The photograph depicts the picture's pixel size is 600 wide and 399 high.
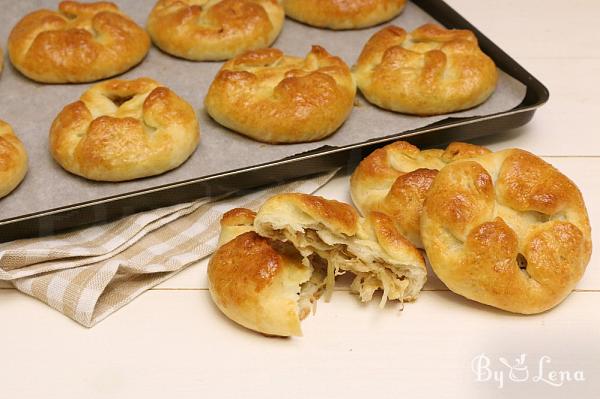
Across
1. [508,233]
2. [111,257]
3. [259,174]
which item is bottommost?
[111,257]

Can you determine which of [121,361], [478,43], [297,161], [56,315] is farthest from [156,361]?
[478,43]

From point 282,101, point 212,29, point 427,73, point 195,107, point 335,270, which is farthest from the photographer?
point 212,29

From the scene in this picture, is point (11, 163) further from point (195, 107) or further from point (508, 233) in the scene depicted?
point (508, 233)

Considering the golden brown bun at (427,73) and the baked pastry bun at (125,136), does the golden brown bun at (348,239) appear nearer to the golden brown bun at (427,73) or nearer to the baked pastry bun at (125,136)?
the baked pastry bun at (125,136)

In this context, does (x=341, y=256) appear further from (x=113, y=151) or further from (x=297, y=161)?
(x=113, y=151)

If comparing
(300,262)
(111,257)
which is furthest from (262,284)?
(111,257)

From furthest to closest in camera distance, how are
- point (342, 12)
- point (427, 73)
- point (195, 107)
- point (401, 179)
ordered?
point (342, 12)
point (195, 107)
point (427, 73)
point (401, 179)

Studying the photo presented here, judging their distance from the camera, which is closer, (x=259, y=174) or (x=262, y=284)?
(x=262, y=284)

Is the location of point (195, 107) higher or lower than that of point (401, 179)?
lower

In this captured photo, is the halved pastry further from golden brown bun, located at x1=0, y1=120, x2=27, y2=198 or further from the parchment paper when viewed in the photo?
golden brown bun, located at x1=0, y1=120, x2=27, y2=198
